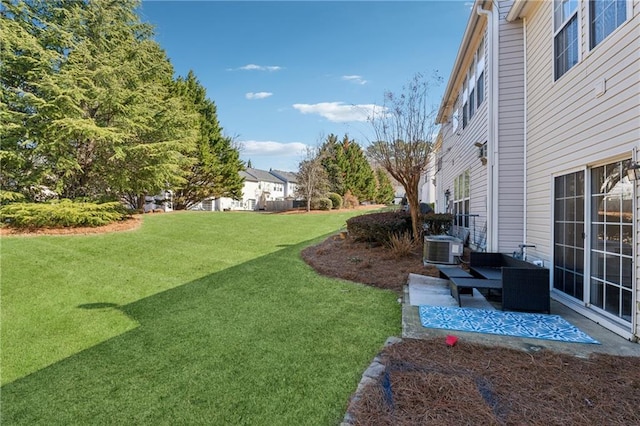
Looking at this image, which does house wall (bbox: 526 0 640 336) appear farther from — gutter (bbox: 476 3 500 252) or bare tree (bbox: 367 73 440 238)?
bare tree (bbox: 367 73 440 238)

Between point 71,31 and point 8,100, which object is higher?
point 71,31

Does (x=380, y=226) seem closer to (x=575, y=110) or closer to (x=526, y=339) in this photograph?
(x=575, y=110)

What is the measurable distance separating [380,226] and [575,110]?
510cm

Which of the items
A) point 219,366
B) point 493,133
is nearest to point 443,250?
point 493,133

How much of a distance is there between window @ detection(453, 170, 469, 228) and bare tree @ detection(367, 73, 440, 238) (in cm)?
139

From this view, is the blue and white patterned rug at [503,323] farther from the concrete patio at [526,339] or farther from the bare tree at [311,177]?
the bare tree at [311,177]

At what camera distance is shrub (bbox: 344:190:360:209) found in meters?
29.9

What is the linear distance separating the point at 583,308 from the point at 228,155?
899 inches

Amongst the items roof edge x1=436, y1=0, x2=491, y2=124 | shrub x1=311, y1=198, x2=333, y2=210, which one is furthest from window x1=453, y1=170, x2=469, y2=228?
shrub x1=311, y1=198, x2=333, y2=210

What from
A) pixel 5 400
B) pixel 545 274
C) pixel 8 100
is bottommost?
pixel 5 400

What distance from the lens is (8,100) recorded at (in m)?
11.1

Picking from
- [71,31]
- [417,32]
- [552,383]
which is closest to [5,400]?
[552,383]

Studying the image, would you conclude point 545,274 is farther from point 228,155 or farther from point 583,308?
point 228,155

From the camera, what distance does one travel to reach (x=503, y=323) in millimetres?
3963
